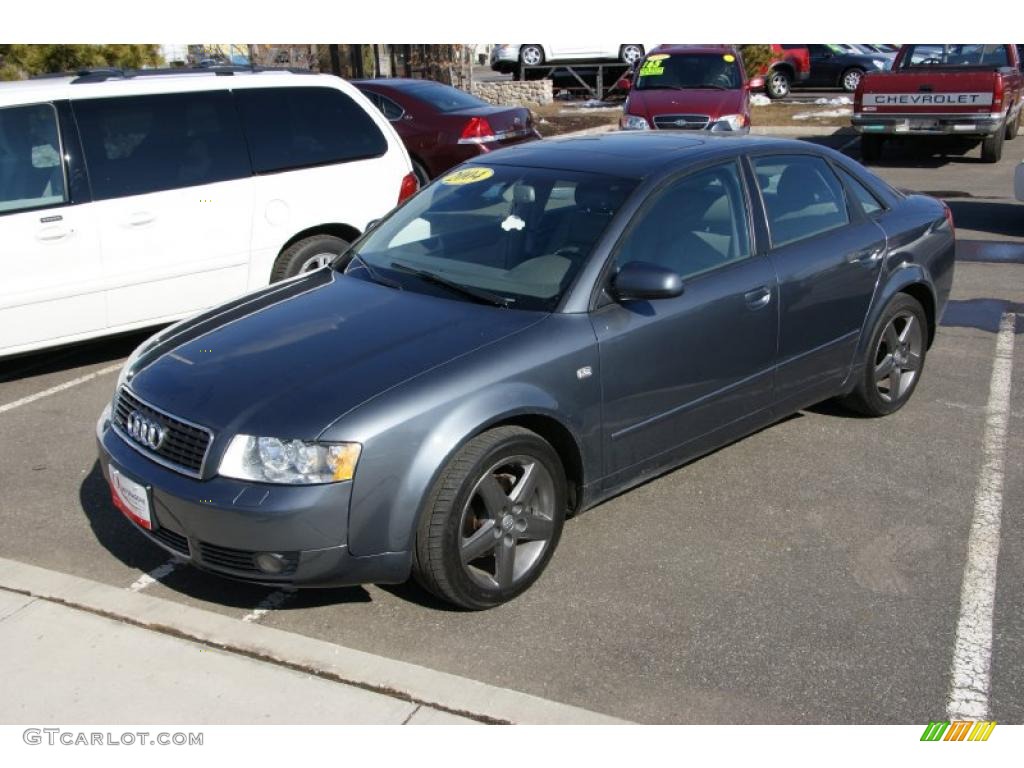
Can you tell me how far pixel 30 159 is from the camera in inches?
253

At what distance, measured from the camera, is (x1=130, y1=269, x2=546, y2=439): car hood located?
375cm

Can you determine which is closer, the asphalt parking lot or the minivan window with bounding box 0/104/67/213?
the asphalt parking lot

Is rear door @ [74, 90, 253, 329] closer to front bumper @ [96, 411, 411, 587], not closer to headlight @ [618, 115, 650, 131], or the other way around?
front bumper @ [96, 411, 411, 587]

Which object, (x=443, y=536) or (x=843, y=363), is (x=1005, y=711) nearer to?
(x=443, y=536)

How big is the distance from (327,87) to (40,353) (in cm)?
275

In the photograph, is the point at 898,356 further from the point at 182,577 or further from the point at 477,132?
the point at 477,132

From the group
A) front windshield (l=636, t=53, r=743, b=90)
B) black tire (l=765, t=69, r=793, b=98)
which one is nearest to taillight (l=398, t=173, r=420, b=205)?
front windshield (l=636, t=53, r=743, b=90)

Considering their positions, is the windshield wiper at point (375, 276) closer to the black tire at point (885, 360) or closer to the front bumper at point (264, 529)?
the front bumper at point (264, 529)

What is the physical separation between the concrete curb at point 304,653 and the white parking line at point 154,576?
17 centimetres

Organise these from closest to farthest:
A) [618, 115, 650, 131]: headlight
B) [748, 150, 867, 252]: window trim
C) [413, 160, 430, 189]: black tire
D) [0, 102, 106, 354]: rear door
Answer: [748, 150, 867, 252]: window trim < [0, 102, 106, 354]: rear door < [413, 160, 430, 189]: black tire < [618, 115, 650, 131]: headlight

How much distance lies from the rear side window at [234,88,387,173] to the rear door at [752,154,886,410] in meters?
3.58

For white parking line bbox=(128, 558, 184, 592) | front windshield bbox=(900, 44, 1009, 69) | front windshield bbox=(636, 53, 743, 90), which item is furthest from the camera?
front windshield bbox=(636, 53, 743, 90)

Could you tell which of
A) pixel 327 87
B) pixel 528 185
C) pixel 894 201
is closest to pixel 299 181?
pixel 327 87

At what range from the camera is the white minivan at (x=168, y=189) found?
6.41 meters
